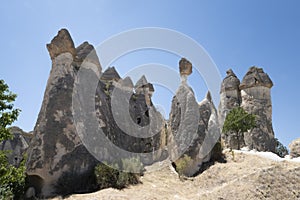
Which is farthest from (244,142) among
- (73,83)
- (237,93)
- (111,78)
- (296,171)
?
(73,83)

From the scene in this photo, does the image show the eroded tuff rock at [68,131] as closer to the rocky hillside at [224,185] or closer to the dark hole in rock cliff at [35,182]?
the dark hole in rock cliff at [35,182]

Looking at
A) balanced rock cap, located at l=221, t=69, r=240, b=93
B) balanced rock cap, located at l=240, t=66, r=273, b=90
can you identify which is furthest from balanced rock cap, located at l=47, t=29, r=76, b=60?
balanced rock cap, located at l=221, t=69, r=240, b=93

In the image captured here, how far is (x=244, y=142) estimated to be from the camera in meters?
24.1

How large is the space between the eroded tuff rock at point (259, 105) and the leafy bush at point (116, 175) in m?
16.9

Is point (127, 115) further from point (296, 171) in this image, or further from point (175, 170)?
point (296, 171)

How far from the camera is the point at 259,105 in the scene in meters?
26.3

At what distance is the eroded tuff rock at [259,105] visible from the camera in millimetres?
24578

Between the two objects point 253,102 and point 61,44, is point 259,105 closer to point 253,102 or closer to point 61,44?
point 253,102

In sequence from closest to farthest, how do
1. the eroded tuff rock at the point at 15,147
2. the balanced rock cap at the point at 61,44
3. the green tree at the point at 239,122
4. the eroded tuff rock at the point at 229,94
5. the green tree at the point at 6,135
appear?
1. the green tree at the point at 6,135
2. the balanced rock cap at the point at 61,44
3. the green tree at the point at 239,122
4. the eroded tuff rock at the point at 15,147
5. the eroded tuff rock at the point at 229,94

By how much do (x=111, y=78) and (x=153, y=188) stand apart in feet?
50.5

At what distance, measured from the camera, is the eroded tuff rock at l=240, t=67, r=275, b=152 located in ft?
80.6

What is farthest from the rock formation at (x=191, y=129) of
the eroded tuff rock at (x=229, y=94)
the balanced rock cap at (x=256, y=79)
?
the balanced rock cap at (x=256, y=79)

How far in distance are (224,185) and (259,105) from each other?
18.5 m

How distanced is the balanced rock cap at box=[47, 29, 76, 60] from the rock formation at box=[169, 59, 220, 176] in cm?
644
